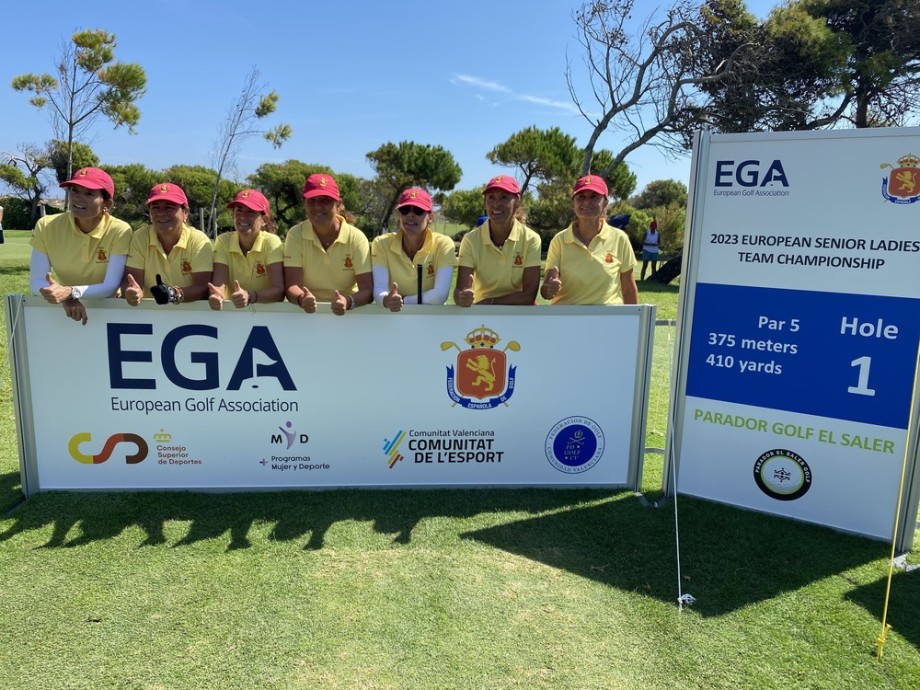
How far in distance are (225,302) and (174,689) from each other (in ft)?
6.93

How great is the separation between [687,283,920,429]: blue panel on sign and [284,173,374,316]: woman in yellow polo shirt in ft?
7.06

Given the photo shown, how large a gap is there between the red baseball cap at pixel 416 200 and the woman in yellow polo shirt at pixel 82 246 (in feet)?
5.62

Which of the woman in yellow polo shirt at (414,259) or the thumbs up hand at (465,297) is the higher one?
the woman in yellow polo shirt at (414,259)

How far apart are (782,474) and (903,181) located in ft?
5.84

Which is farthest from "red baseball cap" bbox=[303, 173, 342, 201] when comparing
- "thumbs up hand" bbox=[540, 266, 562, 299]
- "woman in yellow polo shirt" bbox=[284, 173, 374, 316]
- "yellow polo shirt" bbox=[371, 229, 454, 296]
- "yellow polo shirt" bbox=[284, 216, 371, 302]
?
"thumbs up hand" bbox=[540, 266, 562, 299]

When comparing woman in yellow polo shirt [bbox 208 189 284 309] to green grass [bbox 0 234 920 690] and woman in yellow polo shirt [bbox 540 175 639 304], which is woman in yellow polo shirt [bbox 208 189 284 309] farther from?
woman in yellow polo shirt [bbox 540 175 639 304]

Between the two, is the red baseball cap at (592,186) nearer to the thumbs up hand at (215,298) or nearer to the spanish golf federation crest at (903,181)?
the spanish golf federation crest at (903,181)

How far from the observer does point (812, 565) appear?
10.7ft

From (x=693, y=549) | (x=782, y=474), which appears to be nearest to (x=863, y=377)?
(x=782, y=474)

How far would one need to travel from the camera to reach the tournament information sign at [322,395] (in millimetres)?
3697

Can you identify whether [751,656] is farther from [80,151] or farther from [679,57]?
[80,151]

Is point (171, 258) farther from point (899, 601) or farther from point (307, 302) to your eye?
point (899, 601)

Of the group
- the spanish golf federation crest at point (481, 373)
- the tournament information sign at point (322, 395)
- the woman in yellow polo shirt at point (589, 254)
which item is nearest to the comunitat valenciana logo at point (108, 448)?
the tournament information sign at point (322, 395)

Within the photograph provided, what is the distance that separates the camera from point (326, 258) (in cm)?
386
